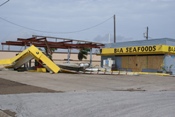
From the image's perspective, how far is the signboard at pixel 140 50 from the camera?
3566 cm

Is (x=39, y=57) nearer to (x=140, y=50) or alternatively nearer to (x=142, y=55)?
(x=140, y=50)

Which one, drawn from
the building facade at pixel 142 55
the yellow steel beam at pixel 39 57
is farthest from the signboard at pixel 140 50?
the yellow steel beam at pixel 39 57

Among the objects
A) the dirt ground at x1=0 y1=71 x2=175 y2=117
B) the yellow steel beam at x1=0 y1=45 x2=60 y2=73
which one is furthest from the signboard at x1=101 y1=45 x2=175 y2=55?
the dirt ground at x1=0 y1=71 x2=175 y2=117

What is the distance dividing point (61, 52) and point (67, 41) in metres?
24.7

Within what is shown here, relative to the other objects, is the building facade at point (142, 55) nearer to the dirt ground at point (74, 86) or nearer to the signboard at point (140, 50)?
the signboard at point (140, 50)

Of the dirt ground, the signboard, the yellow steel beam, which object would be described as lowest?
the dirt ground

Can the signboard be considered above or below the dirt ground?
above

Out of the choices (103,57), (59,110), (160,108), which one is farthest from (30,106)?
(103,57)

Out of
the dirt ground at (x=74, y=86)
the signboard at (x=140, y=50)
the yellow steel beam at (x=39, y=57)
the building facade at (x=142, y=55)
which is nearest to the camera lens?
the dirt ground at (x=74, y=86)

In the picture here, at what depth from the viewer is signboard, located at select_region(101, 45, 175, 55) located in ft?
117

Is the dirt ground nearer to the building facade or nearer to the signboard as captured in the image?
the signboard

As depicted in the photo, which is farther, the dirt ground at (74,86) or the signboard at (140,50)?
the signboard at (140,50)

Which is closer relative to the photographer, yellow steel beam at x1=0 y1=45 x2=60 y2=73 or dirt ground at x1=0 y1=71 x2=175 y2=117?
dirt ground at x1=0 y1=71 x2=175 y2=117

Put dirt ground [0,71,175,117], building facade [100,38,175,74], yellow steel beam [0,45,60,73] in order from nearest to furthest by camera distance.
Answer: dirt ground [0,71,175,117]
yellow steel beam [0,45,60,73]
building facade [100,38,175,74]
